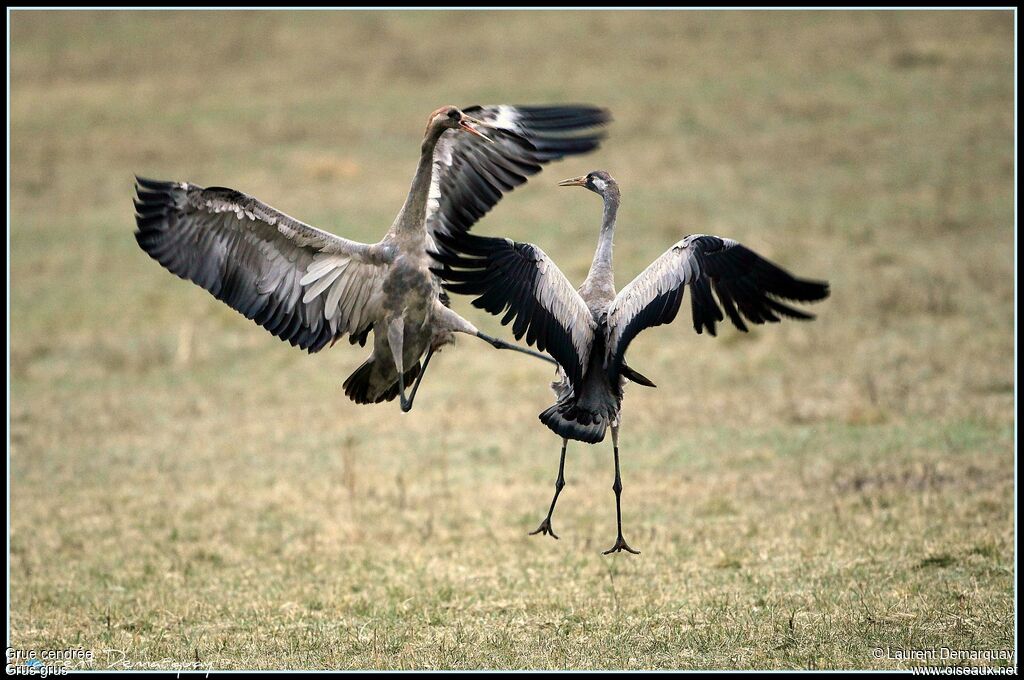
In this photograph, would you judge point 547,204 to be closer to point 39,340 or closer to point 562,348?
point 39,340

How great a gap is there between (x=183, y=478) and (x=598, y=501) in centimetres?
468

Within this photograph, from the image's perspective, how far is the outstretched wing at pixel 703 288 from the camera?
750 cm

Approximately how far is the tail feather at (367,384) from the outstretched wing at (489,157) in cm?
99

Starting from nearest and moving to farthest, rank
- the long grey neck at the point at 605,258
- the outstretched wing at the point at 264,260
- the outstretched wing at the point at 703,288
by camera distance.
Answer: the outstretched wing at the point at 703,288, the outstretched wing at the point at 264,260, the long grey neck at the point at 605,258

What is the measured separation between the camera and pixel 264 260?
8.20 metres

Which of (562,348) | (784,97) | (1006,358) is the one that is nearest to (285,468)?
(562,348)

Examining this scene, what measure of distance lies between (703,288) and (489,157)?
7.21ft

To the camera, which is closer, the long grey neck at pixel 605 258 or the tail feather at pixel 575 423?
the tail feather at pixel 575 423

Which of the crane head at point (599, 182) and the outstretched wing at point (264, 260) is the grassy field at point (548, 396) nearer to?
the outstretched wing at point (264, 260)

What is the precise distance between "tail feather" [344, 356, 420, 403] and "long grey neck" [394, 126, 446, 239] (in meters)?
0.91

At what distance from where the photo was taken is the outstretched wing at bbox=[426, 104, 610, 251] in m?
8.78

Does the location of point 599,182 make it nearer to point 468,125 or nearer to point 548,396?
point 468,125

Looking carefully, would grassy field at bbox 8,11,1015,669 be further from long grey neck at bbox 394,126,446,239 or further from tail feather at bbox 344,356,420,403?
long grey neck at bbox 394,126,446,239

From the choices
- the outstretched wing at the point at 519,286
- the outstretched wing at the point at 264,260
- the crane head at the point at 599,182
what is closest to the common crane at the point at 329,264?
the outstretched wing at the point at 264,260
